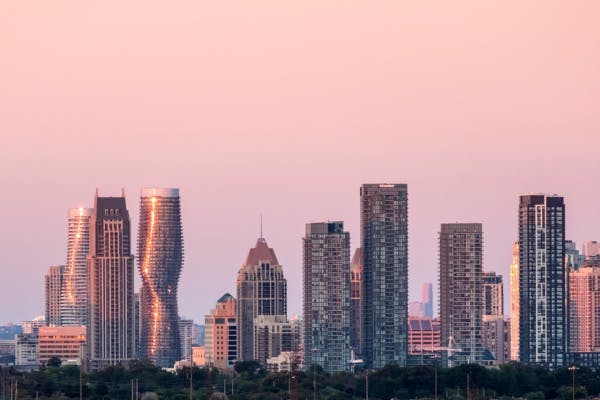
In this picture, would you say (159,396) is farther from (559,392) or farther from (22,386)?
(559,392)

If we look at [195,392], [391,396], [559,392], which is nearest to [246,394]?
[195,392]

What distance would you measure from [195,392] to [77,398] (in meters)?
16.5

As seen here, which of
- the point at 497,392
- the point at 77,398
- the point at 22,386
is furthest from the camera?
the point at 497,392

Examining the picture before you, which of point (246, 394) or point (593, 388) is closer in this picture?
point (246, 394)

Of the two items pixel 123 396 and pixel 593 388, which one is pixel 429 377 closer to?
pixel 593 388

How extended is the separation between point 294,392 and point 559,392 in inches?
1241

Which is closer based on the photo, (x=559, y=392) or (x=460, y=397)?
(x=460, y=397)

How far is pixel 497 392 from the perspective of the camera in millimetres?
197500

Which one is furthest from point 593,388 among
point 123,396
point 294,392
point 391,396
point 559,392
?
point 123,396

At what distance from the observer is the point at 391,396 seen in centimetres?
19550

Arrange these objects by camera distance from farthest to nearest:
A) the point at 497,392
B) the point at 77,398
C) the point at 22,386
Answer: the point at 497,392 < the point at 22,386 < the point at 77,398

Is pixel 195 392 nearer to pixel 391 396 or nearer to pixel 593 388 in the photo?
pixel 391 396

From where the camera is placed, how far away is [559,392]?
635 feet

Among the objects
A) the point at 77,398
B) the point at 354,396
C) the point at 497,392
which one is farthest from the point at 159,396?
the point at 497,392
